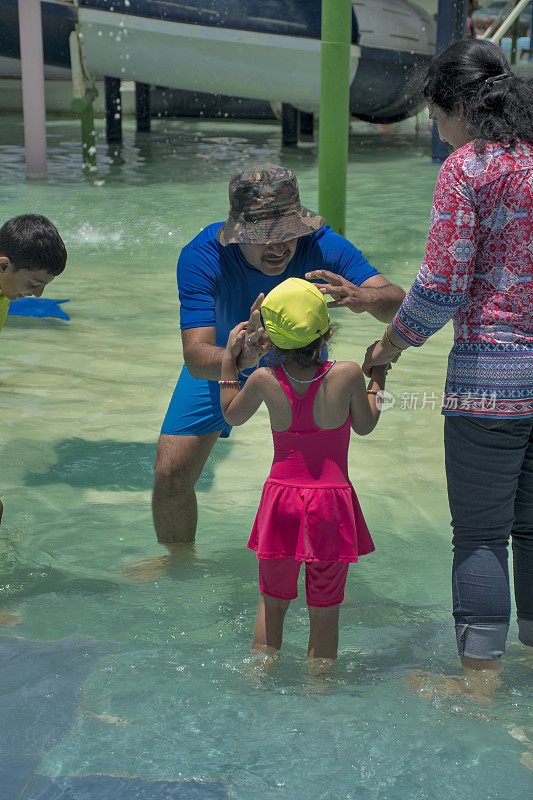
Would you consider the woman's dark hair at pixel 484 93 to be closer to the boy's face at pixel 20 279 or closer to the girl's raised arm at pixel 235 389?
the girl's raised arm at pixel 235 389

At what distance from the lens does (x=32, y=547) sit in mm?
3867

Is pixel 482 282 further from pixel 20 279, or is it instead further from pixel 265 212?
pixel 20 279

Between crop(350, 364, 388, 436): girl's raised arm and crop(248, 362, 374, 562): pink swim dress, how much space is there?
63mm

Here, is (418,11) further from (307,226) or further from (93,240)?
(307,226)

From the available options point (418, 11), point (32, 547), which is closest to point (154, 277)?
point (32, 547)

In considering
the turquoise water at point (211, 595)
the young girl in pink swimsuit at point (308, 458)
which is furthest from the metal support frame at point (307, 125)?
the young girl in pink swimsuit at point (308, 458)

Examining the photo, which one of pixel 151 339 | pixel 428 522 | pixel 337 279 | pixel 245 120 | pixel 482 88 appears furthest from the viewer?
pixel 245 120

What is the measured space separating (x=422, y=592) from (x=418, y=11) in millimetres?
14066

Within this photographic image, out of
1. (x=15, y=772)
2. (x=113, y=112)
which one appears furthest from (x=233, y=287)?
(x=113, y=112)

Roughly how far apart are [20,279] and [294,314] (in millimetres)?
1094

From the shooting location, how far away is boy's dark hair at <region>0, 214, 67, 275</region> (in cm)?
317

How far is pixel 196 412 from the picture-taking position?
363 centimetres

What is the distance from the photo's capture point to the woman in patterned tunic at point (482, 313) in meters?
2.41

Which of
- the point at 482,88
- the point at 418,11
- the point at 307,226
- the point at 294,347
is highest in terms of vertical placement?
the point at 418,11
